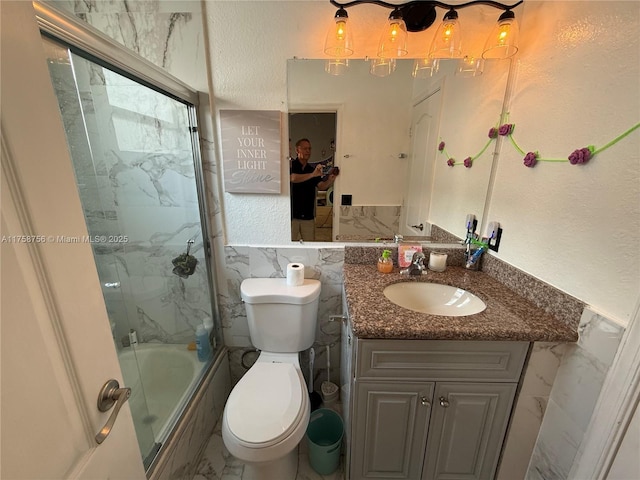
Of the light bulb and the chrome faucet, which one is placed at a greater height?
the light bulb

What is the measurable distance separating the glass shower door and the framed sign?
191 millimetres

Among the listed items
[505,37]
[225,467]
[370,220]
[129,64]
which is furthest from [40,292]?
[505,37]

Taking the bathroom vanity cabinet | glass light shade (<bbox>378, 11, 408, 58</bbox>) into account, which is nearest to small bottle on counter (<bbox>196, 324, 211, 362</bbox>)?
the bathroom vanity cabinet

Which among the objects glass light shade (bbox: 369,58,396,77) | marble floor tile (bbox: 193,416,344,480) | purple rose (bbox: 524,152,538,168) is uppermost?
glass light shade (bbox: 369,58,396,77)

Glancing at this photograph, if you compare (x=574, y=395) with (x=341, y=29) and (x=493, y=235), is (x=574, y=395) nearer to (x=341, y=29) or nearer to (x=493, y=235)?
(x=493, y=235)

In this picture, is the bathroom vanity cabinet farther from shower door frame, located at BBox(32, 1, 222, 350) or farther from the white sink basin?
shower door frame, located at BBox(32, 1, 222, 350)

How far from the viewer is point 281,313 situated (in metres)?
1.38

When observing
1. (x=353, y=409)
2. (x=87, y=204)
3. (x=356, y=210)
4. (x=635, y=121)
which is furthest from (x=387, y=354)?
(x=87, y=204)

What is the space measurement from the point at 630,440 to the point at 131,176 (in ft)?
6.76

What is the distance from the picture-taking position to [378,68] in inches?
50.6

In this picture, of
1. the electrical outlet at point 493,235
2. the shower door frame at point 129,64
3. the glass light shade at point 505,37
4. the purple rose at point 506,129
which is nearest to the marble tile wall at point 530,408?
the electrical outlet at point 493,235

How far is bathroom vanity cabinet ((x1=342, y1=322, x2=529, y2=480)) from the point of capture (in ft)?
3.12

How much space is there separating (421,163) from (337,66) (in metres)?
0.64

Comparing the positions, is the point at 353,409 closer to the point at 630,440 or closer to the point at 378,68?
the point at 630,440
